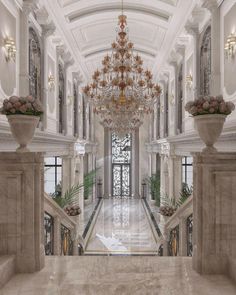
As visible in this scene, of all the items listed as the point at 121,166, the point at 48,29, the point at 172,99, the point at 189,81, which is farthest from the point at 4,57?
the point at 121,166

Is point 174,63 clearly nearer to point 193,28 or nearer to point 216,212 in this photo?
point 193,28

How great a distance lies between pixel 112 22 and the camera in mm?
11867

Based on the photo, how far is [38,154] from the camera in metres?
3.98

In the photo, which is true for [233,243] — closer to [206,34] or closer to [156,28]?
[206,34]

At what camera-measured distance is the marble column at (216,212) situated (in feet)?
12.7

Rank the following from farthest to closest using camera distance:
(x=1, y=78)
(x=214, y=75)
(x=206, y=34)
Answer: (x=206, y=34) < (x=214, y=75) < (x=1, y=78)

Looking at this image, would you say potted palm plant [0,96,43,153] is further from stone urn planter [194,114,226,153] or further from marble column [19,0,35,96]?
marble column [19,0,35,96]

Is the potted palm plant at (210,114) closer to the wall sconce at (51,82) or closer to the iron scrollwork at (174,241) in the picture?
the iron scrollwork at (174,241)

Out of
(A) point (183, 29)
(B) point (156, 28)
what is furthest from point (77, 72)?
(A) point (183, 29)

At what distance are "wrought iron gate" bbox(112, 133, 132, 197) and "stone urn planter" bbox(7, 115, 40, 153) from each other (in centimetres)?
2151

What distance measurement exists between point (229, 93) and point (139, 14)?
487cm

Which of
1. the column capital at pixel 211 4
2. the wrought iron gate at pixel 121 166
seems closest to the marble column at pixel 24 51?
the column capital at pixel 211 4

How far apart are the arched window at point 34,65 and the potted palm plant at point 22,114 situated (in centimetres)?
522

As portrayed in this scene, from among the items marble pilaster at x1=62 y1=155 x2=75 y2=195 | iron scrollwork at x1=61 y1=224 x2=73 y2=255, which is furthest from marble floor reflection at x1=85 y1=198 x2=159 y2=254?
iron scrollwork at x1=61 y1=224 x2=73 y2=255
